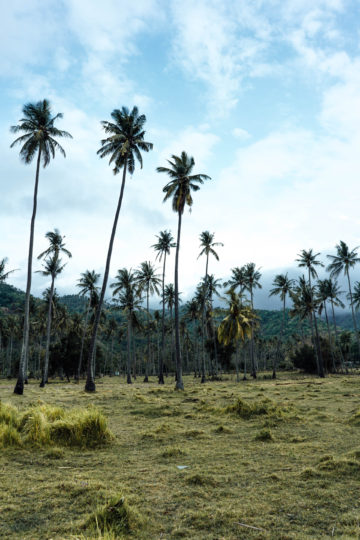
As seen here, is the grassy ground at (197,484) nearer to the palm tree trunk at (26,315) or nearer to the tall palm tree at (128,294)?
the palm tree trunk at (26,315)

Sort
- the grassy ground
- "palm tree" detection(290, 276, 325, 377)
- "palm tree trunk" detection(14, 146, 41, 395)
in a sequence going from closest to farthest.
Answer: the grassy ground, "palm tree trunk" detection(14, 146, 41, 395), "palm tree" detection(290, 276, 325, 377)

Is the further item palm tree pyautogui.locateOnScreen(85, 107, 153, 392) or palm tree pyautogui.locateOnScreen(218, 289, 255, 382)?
palm tree pyautogui.locateOnScreen(218, 289, 255, 382)

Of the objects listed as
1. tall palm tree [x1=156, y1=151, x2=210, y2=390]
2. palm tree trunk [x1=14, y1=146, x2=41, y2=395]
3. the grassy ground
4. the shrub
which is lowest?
the grassy ground

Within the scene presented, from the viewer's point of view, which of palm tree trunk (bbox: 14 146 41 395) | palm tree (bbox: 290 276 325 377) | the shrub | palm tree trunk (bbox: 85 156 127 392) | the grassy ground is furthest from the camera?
palm tree (bbox: 290 276 325 377)

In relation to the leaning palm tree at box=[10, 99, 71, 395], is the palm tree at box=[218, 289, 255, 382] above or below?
below

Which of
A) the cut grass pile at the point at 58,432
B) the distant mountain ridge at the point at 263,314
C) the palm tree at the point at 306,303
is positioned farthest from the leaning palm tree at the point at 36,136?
the distant mountain ridge at the point at 263,314

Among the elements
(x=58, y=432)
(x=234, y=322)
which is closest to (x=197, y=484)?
(x=58, y=432)

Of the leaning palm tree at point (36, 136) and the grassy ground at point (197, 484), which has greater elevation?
the leaning palm tree at point (36, 136)

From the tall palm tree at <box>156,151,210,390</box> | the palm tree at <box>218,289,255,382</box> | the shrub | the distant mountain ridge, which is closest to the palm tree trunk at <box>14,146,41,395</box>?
the tall palm tree at <box>156,151,210,390</box>

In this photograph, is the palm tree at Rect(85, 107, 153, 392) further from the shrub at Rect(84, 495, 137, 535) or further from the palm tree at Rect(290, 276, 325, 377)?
the palm tree at Rect(290, 276, 325, 377)

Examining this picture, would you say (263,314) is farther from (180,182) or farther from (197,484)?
(197,484)

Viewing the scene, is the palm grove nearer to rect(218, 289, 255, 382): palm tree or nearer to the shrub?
rect(218, 289, 255, 382): palm tree

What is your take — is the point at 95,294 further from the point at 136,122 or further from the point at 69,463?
the point at 69,463

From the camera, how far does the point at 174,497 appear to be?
5621 mm
